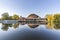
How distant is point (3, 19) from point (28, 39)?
322 inches

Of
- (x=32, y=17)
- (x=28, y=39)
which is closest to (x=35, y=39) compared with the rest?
(x=28, y=39)

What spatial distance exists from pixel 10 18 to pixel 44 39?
26.8ft

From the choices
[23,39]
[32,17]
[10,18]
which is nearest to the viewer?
[23,39]

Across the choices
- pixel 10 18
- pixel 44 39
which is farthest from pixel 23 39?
pixel 10 18

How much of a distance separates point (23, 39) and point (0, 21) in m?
8.34

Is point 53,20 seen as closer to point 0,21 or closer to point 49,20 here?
point 49,20

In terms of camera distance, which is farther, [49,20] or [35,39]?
[49,20]

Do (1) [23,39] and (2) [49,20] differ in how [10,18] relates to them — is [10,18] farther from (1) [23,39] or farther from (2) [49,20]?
(1) [23,39]

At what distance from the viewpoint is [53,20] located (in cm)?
1140

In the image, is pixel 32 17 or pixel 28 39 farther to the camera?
pixel 32 17

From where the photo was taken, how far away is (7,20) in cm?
1148

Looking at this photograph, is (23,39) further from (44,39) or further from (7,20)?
(7,20)

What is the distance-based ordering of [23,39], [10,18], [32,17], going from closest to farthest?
[23,39], [10,18], [32,17]

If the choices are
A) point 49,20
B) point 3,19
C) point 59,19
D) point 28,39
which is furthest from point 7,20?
point 28,39
